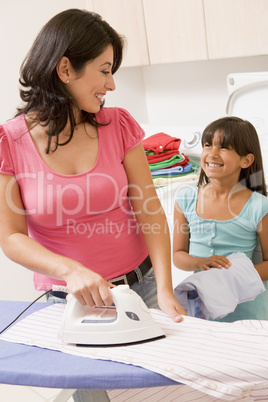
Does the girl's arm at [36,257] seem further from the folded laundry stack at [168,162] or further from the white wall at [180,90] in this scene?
the white wall at [180,90]

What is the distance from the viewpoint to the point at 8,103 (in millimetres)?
2750

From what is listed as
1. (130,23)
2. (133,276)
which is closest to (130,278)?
(133,276)

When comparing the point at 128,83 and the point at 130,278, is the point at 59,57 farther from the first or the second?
the point at 128,83

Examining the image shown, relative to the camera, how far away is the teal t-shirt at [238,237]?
5.06 ft

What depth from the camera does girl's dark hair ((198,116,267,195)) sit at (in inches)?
62.4

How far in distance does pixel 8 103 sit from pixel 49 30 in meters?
1.67

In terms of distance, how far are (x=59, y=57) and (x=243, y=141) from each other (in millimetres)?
692

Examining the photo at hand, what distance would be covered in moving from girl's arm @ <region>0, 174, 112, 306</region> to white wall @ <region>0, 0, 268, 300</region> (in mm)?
1512

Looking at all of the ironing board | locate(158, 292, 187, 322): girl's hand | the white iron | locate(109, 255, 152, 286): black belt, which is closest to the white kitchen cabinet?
locate(109, 255, 152, 286): black belt

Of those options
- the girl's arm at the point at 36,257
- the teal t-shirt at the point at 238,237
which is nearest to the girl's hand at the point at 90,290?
the girl's arm at the point at 36,257

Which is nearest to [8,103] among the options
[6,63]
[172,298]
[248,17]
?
[6,63]

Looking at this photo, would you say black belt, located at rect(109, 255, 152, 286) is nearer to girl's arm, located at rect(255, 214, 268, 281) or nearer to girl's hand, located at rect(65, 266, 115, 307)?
girl's hand, located at rect(65, 266, 115, 307)

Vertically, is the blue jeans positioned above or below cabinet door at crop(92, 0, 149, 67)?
below

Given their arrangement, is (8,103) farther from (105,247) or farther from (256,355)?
(256,355)
